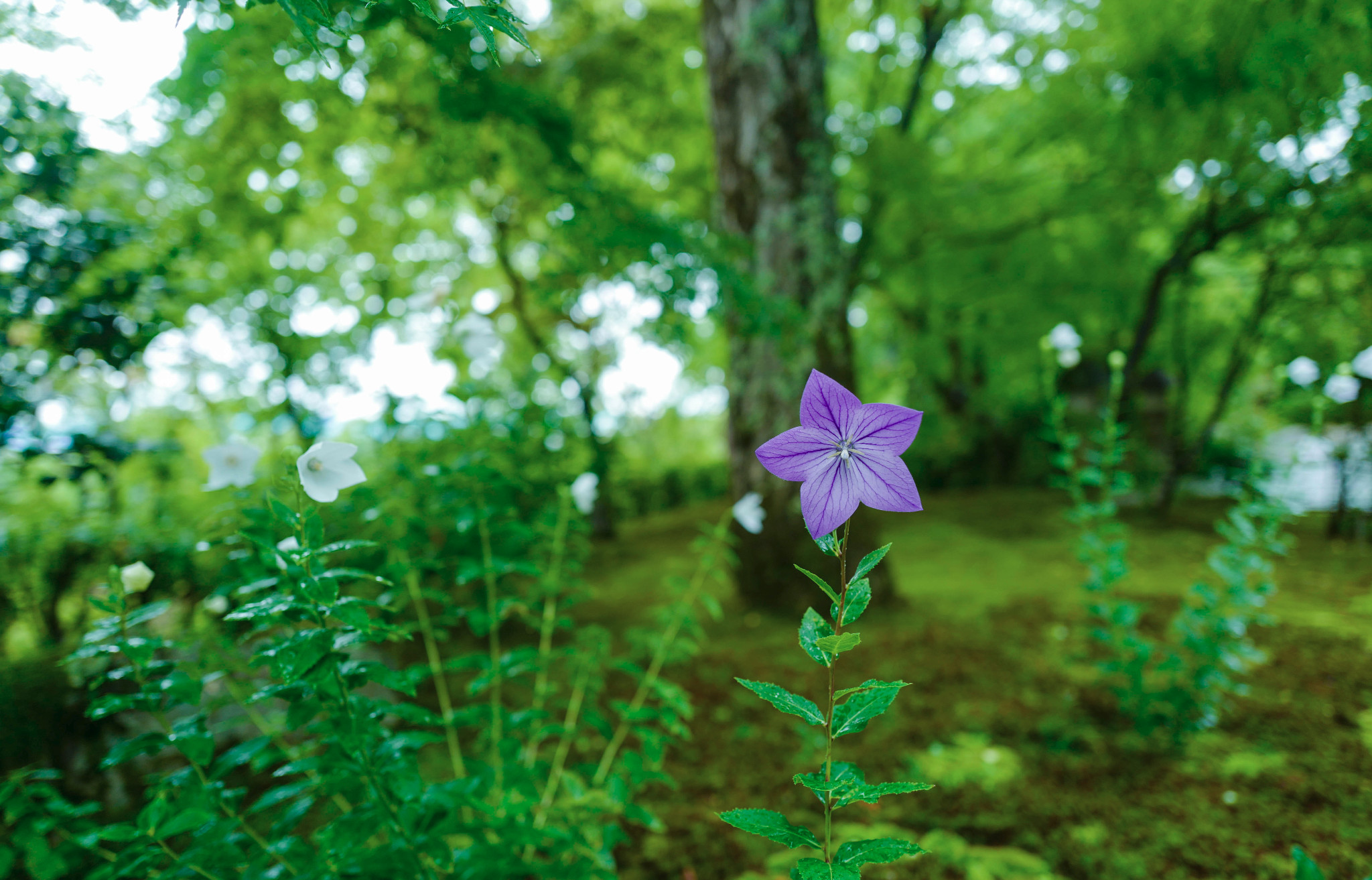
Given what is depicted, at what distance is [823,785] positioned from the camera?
0.68m

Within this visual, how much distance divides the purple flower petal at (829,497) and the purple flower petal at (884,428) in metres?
0.04

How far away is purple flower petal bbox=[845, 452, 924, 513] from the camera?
69cm

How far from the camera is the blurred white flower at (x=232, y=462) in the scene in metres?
1.11

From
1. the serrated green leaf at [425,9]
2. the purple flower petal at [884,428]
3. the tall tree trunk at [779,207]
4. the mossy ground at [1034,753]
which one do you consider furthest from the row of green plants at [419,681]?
the tall tree trunk at [779,207]

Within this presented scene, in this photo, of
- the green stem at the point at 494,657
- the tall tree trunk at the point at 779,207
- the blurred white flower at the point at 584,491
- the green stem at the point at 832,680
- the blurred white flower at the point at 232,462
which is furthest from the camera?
the tall tree trunk at the point at 779,207

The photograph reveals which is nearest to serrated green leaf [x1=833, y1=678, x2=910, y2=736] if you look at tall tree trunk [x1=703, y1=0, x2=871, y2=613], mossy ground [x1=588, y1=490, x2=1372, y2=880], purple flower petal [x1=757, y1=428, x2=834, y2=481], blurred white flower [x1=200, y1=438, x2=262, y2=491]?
purple flower petal [x1=757, y1=428, x2=834, y2=481]

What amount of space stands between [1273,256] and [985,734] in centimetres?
407

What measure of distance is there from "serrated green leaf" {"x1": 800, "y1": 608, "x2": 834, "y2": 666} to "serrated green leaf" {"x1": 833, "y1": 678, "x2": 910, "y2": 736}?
0.07m

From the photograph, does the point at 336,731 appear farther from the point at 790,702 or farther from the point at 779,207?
the point at 779,207

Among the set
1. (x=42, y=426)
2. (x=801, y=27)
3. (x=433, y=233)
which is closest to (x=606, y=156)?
(x=433, y=233)

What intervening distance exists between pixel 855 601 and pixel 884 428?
0.22 m

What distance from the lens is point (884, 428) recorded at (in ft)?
2.32

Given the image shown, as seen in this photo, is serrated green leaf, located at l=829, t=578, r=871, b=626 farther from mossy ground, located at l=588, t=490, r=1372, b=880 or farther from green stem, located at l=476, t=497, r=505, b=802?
mossy ground, located at l=588, t=490, r=1372, b=880

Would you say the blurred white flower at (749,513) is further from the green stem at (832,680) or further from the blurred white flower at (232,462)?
the blurred white flower at (232,462)
